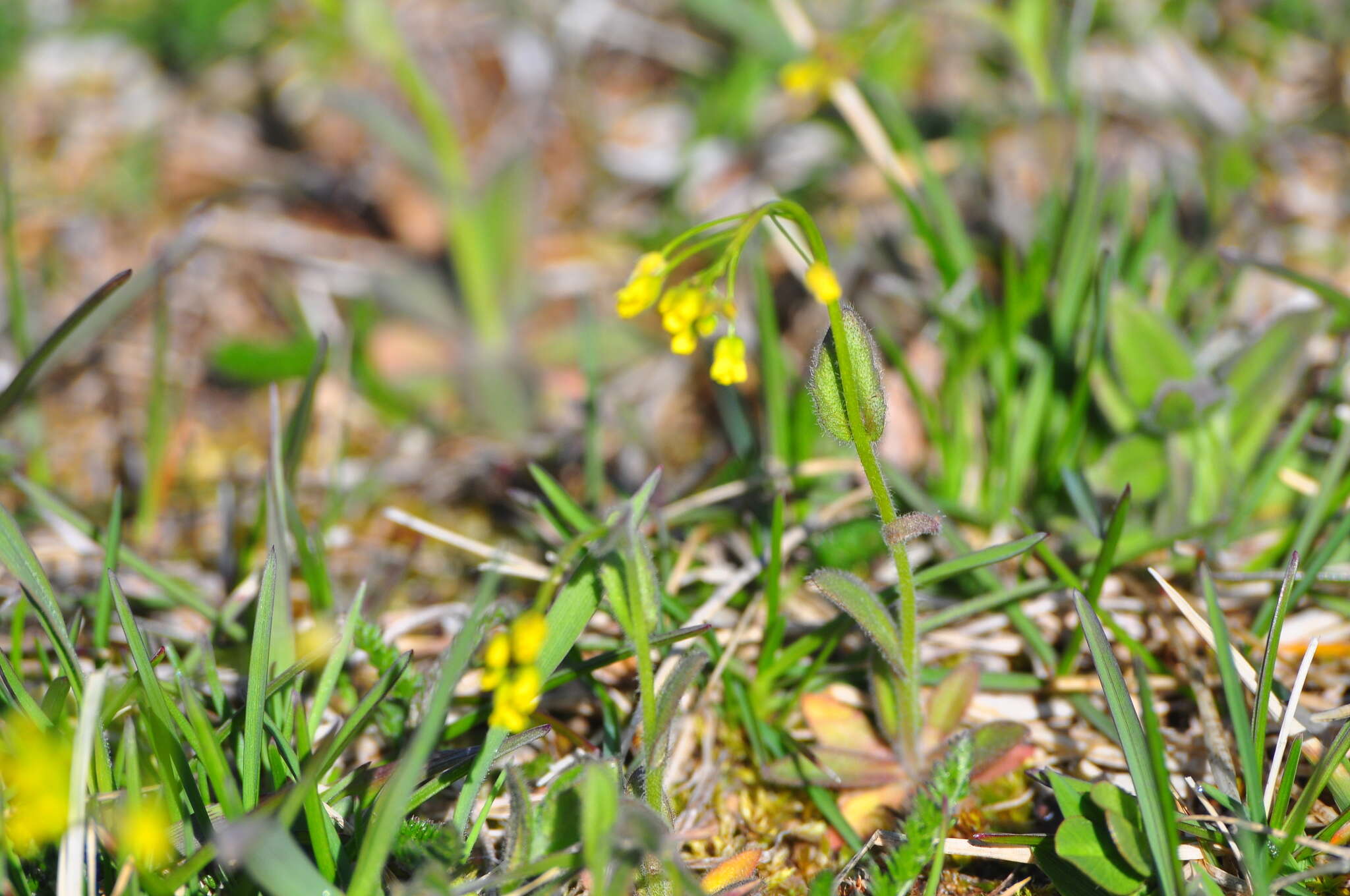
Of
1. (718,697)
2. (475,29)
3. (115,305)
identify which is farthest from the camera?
(475,29)

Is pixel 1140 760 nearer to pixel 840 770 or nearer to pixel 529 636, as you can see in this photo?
pixel 840 770

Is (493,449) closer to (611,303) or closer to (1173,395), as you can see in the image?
(611,303)

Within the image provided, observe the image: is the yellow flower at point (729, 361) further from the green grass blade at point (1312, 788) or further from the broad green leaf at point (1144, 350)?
the broad green leaf at point (1144, 350)

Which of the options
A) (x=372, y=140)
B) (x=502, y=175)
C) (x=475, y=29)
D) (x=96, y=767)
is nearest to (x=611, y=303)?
(x=502, y=175)

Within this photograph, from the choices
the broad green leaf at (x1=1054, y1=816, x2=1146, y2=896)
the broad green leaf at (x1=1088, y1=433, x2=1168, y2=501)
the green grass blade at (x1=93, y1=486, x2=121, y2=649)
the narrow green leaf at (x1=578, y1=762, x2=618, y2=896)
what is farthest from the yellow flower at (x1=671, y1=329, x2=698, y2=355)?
the broad green leaf at (x1=1088, y1=433, x2=1168, y2=501)

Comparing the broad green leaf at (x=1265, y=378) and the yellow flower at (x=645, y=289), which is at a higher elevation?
the yellow flower at (x=645, y=289)

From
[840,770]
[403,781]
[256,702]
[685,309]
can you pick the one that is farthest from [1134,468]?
[256,702]

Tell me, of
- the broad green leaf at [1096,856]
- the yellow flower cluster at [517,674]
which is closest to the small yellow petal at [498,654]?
the yellow flower cluster at [517,674]

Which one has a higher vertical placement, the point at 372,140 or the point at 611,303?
the point at 372,140
